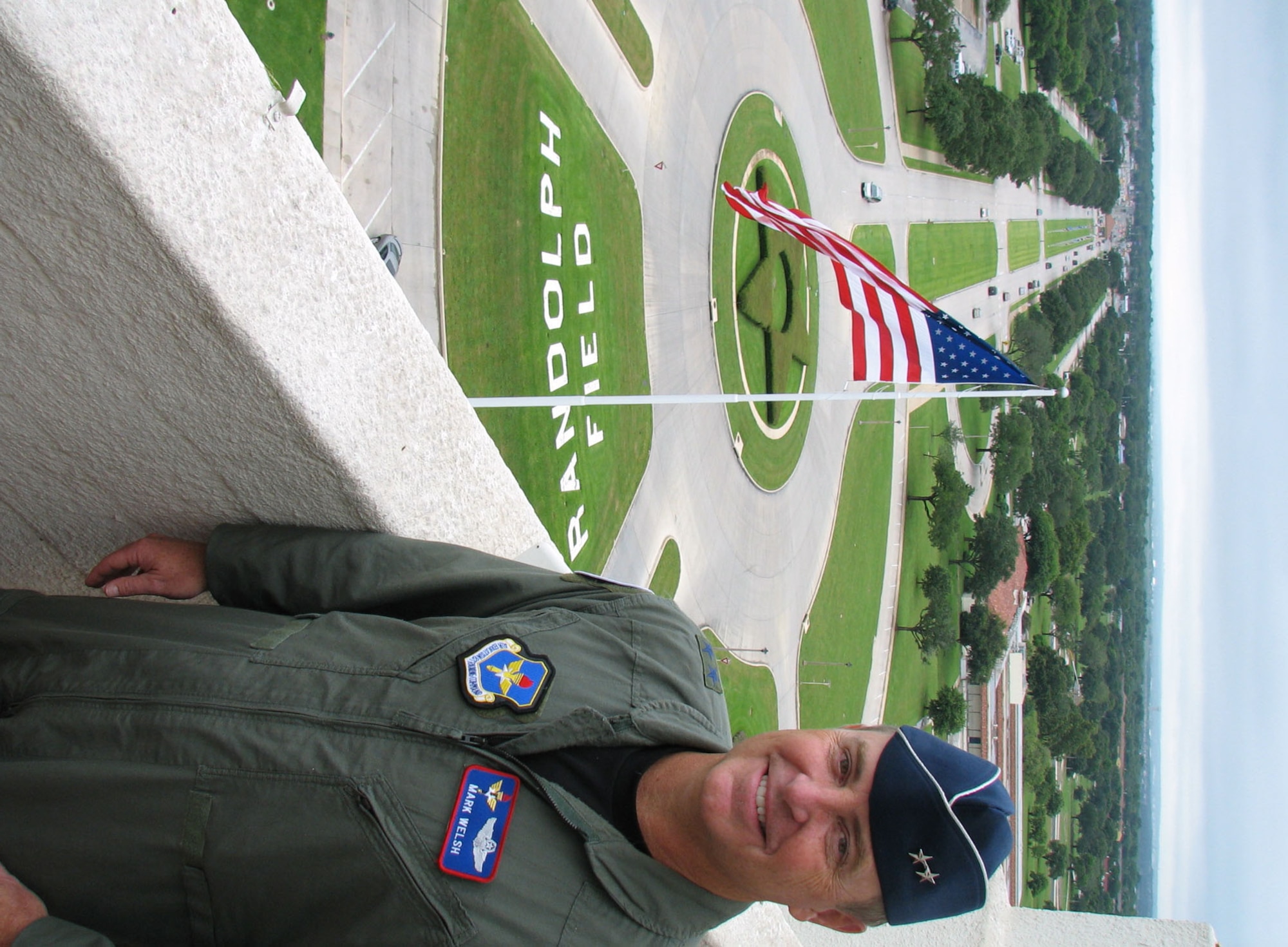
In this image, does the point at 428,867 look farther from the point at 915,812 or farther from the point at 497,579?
the point at 915,812

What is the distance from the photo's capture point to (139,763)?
263cm

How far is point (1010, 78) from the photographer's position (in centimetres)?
6334

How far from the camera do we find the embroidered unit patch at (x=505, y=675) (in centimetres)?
287

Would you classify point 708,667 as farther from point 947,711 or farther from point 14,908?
point 947,711

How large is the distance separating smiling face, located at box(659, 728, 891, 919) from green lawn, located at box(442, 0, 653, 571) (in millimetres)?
10424

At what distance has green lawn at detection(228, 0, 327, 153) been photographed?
1023cm

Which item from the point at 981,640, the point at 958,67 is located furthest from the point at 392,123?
the point at 958,67

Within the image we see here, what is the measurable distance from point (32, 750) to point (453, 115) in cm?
1190

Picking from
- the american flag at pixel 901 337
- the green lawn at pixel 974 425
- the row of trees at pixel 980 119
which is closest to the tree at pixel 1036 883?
the green lawn at pixel 974 425

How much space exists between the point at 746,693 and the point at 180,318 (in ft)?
65.3

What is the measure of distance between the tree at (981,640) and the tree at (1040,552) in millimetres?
16254

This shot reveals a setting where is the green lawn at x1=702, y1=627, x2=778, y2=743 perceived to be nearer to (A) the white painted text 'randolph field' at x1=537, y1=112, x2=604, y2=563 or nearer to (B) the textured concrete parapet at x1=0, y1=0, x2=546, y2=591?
(A) the white painted text 'randolph field' at x1=537, y1=112, x2=604, y2=563

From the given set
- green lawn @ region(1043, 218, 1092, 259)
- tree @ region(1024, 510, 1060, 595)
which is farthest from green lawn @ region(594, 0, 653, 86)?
green lawn @ region(1043, 218, 1092, 259)

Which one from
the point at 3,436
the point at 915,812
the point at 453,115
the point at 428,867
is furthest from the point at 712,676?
the point at 453,115
